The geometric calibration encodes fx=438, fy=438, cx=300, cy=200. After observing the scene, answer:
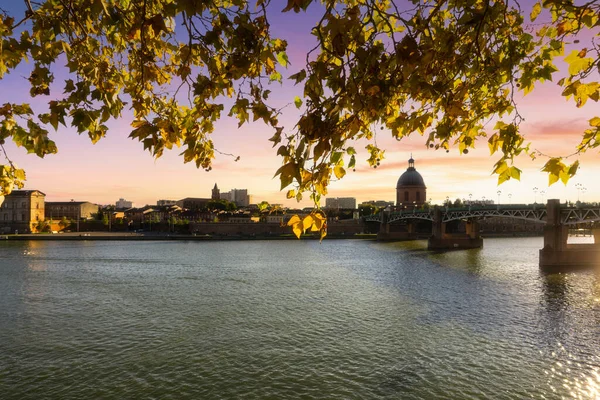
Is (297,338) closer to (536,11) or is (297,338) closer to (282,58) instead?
(282,58)

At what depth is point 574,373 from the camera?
689 inches

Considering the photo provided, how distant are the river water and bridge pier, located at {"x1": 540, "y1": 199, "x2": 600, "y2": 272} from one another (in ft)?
41.4

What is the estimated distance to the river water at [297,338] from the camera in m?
15.6

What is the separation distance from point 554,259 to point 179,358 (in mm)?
49543

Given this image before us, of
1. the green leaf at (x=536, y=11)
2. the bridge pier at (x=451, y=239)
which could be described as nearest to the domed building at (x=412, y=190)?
the bridge pier at (x=451, y=239)

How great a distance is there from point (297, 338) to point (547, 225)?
1906 inches

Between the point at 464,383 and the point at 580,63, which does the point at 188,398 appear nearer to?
the point at 464,383

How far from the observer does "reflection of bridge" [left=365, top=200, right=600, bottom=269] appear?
176 ft

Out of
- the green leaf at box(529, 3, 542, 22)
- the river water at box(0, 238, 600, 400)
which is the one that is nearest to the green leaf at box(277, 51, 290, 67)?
the green leaf at box(529, 3, 542, 22)

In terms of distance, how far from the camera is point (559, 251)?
175 feet

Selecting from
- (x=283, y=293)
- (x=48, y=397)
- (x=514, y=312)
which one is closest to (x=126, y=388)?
(x=48, y=397)

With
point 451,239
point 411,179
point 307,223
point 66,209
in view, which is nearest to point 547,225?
point 451,239

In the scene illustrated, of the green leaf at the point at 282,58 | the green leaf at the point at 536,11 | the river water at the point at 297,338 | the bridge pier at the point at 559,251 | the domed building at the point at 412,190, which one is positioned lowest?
the river water at the point at 297,338

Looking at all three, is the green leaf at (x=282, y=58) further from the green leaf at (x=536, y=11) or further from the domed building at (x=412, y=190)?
the domed building at (x=412, y=190)
